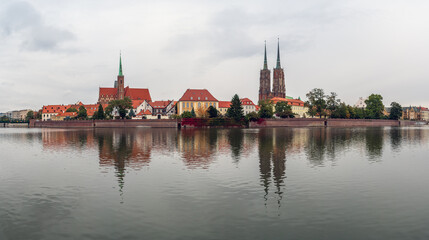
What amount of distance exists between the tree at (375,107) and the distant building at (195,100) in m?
69.8

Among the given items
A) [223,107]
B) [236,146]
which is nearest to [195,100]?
[223,107]

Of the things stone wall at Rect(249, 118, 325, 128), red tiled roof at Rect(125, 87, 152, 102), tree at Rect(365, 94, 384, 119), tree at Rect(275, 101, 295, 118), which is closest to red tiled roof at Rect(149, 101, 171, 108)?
red tiled roof at Rect(125, 87, 152, 102)

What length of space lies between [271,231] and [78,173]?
1710cm

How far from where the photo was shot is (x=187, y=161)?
30.8 meters

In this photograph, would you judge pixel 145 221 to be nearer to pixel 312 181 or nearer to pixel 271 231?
pixel 271 231

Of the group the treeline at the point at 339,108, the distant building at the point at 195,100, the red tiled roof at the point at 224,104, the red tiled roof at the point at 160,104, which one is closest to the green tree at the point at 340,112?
the treeline at the point at 339,108

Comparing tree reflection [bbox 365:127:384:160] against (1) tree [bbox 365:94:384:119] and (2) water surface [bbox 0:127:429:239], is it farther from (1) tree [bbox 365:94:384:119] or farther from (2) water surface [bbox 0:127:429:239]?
(1) tree [bbox 365:94:384:119]

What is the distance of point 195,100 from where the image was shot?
154750 mm

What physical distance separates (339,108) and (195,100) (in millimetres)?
61883

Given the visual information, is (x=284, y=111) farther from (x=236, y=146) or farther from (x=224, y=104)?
(x=236, y=146)

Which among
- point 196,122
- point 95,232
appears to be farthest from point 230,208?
point 196,122

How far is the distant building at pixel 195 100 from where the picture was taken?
502 ft

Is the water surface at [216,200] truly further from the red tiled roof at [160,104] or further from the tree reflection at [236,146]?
the red tiled roof at [160,104]

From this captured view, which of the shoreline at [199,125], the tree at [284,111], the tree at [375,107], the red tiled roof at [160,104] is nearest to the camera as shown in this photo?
the shoreline at [199,125]
